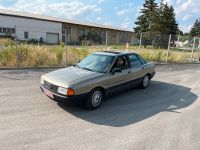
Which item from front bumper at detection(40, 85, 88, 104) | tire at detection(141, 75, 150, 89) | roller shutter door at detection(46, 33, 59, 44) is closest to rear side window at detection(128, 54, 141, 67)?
tire at detection(141, 75, 150, 89)

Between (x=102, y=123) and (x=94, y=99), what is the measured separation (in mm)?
930

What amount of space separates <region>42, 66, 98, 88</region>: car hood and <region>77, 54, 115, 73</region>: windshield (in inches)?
12.5

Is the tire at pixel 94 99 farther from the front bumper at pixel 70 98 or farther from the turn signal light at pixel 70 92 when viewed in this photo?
the turn signal light at pixel 70 92

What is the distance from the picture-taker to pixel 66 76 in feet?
18.4

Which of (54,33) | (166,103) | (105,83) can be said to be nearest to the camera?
(105,83)

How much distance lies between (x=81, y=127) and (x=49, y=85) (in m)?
1.48

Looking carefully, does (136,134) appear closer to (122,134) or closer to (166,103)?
(122,134)

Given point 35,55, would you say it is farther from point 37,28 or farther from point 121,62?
point 37,28

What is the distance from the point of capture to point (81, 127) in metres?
4.70

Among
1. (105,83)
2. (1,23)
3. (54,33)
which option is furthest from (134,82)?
(54,33)

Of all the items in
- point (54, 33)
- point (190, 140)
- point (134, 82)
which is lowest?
point (190, 140)

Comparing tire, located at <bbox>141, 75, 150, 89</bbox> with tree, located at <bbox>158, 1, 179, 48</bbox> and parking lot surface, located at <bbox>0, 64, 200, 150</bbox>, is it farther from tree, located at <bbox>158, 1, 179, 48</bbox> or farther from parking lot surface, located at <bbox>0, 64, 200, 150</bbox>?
tree, located at <bbox>158, 1, 179, 48</bbox>

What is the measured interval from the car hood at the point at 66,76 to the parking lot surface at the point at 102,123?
742 mm

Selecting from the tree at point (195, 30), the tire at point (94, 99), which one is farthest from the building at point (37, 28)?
the tree at point (195, 30)
